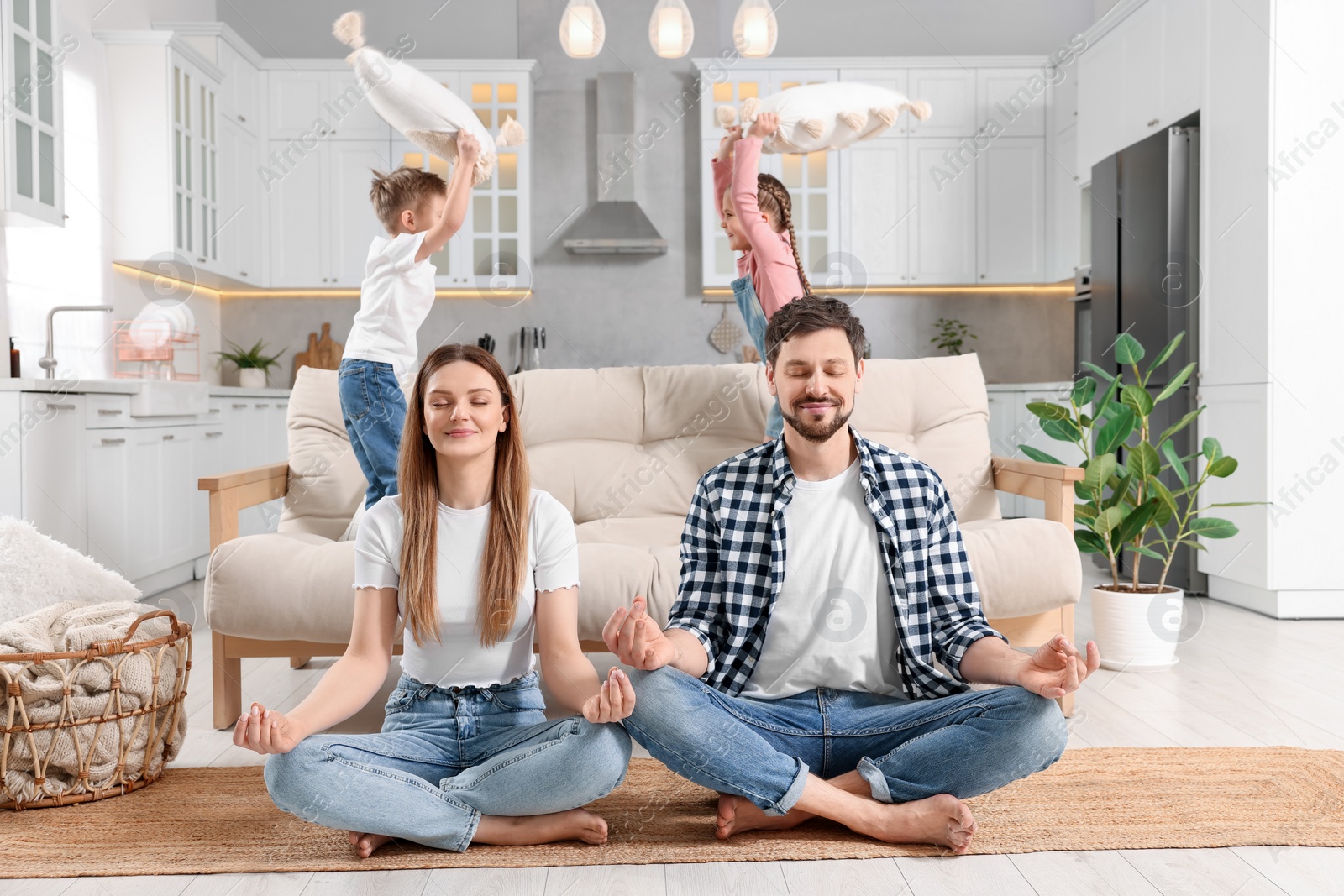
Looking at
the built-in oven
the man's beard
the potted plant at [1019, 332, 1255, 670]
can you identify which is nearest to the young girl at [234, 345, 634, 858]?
the man's beard

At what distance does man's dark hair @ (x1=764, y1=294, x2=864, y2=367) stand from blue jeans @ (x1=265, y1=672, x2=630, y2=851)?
70cm

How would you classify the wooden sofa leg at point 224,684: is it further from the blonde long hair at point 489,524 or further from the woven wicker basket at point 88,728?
the blonde long hair at point 489,524

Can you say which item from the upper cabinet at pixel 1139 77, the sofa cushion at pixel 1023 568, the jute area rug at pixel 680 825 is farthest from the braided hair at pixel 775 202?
the upper cabinet at pixel 1139 77

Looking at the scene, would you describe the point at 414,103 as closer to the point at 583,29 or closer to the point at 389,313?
the point at 389,313

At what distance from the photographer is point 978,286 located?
19.4 feet

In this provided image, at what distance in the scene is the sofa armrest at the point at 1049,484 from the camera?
242cm

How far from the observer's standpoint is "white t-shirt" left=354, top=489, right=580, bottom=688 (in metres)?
1.65

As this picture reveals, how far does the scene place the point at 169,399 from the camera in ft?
13.2

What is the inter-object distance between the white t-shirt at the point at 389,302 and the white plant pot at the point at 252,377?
324cm

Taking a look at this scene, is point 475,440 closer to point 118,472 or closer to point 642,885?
point 642,885

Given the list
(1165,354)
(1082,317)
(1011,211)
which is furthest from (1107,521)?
(1011,211)

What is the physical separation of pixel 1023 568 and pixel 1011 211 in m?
3.97

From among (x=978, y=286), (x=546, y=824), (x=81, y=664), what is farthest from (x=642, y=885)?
(x=978, y=286)

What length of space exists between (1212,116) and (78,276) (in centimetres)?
467
